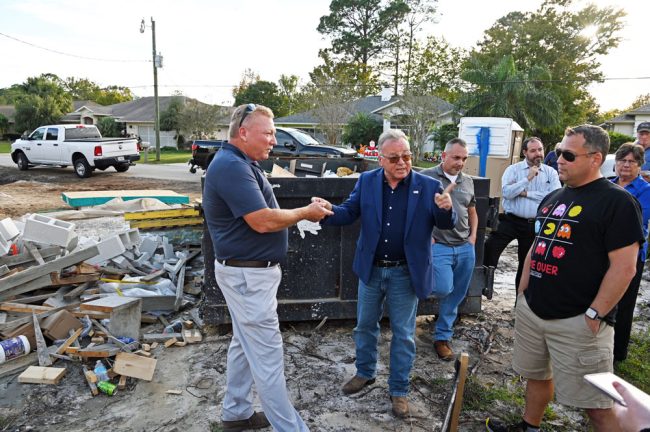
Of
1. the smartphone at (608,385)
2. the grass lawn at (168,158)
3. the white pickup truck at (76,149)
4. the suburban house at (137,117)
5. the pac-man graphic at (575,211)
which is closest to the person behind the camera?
the smartphone at (608,385)

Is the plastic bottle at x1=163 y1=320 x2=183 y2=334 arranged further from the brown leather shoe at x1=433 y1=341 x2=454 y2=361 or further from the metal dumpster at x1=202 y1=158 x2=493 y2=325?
the brown leather shoe at x1=433 y1=341 x2=454 y2=361

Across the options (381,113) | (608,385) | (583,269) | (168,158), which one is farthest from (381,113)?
(608,385)

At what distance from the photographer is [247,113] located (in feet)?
8.70

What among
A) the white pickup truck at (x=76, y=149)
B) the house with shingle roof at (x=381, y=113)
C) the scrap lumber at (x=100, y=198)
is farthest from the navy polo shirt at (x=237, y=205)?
the house with shingle roof at (x=381, y=113)

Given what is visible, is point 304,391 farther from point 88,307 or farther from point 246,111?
point 88,307

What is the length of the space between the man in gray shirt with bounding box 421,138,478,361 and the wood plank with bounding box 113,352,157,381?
2370mm

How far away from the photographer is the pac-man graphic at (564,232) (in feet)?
7.97

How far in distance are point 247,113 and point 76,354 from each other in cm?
253

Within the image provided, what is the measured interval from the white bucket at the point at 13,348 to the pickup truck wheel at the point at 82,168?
1384cm

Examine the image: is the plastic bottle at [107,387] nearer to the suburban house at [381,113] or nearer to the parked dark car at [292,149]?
the parked dark car at [292,149]

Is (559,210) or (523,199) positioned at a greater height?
(559,210)

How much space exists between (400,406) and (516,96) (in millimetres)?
25425

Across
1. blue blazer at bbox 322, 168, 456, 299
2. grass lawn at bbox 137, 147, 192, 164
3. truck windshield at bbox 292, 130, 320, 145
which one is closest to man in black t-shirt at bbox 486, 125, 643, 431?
blue blazer at bbox 322, 168, 456, 299

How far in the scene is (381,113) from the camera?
117ft
